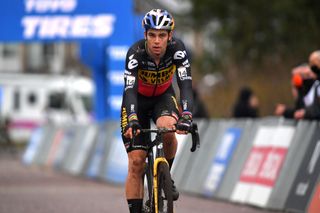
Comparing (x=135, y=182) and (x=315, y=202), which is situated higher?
(x=135, y=182)

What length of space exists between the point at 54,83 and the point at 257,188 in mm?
42302

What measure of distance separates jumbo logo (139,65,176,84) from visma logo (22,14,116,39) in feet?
44.5

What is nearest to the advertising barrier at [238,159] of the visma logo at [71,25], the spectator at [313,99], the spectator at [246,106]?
the spectator at [313,99]

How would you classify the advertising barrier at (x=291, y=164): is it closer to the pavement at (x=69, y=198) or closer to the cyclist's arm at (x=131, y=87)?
the pavement at (x=69, y=198)

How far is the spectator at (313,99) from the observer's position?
13.3 meters

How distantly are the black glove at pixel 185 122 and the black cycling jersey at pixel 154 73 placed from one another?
3.7 inches

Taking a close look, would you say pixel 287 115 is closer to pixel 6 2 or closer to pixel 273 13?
pixel 6 2

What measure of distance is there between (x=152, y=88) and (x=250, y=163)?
5.29m

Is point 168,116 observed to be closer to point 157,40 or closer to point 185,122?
point 185,122

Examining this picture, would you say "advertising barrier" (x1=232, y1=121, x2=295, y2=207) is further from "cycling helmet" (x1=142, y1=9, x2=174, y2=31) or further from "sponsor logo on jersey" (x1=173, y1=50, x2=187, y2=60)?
"cycling helmet" (x1=142, y1=9, x2=174, y2=31)

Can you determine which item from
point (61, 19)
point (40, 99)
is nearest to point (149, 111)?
point (61, 19)

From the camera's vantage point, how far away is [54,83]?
5600 centimetres

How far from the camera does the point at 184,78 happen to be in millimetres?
9828

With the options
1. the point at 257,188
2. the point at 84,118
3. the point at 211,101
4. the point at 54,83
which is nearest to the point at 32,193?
the point at 257,188
